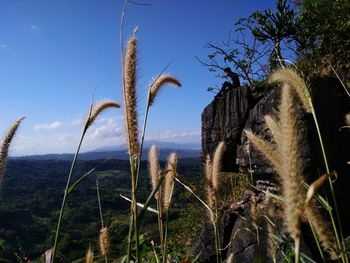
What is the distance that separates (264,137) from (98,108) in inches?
287

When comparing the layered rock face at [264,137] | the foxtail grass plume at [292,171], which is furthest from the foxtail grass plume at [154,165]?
the layered rock face at [264,137]

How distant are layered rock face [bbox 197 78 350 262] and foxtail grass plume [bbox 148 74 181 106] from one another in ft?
17.5

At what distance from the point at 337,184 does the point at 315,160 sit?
96cm

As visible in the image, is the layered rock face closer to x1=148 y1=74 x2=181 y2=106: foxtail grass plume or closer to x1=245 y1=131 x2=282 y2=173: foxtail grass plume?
x1=148 y1=74 x2=181 y2=106: foxtail grass plume

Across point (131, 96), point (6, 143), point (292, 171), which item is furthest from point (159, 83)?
point (292, 171)

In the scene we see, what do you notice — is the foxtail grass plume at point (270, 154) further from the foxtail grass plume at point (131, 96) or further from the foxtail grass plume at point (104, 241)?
the foxtail grass plume at point (104, 241)

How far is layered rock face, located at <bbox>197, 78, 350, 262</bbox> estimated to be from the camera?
8.30 m

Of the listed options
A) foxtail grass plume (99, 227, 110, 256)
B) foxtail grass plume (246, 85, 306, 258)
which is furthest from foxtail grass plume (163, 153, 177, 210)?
foxtail grass plume (246, 85, 306, 258)

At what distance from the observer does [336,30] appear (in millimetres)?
13203

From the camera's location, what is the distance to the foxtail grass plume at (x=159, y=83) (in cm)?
180

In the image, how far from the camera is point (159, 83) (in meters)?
1.90

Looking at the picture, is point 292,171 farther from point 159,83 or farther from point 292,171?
point 159,83

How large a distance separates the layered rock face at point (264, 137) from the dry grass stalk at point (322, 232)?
18.8 feet

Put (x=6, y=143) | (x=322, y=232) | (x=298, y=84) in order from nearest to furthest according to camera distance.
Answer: (x=322, y=232) → (x=298, y=84) → (x=6, y=143)
